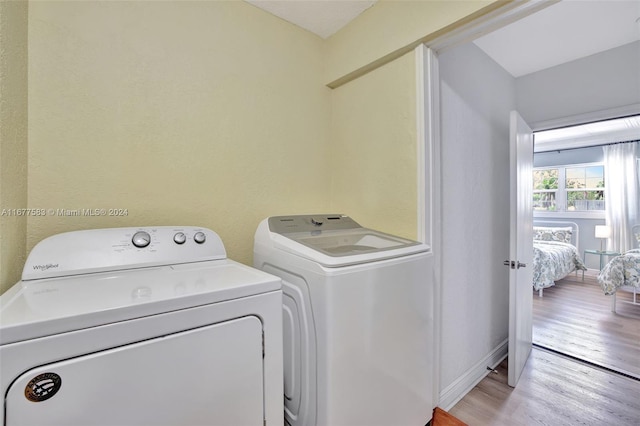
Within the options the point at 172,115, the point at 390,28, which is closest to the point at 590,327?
the point at 390,28

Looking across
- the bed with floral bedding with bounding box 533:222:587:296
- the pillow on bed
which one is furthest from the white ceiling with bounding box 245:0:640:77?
the pillow on bed

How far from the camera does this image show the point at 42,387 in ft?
1.94

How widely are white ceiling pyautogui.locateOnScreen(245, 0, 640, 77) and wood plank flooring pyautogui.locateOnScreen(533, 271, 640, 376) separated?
8.12ft

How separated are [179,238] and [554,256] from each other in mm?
4936

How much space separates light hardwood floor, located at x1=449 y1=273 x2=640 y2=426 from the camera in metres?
1.69

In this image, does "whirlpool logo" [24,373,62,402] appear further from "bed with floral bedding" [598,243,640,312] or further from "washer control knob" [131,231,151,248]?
"bed with floral bedding" [598,243,640,312]

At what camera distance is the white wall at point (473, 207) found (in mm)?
1825

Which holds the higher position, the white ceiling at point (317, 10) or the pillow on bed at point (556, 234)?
the white ceiling at point (317, 10)

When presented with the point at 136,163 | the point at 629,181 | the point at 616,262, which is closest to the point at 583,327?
the point at 616,262

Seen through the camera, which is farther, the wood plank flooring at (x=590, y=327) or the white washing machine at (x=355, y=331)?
the wood plank flooring at (x=590, y=327)

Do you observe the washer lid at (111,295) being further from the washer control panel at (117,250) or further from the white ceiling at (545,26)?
the white ceiling at (545,26)

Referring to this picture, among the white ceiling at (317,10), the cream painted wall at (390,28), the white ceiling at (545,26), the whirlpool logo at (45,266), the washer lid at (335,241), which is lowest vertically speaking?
the whirlpool logo at (45,266)

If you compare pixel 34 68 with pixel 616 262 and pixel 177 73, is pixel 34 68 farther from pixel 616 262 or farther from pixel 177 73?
pixel 616 262

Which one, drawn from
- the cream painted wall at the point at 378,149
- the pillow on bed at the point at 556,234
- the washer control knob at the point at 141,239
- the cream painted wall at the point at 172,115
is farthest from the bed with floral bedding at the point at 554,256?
the washer control knob at the point at 141,239
